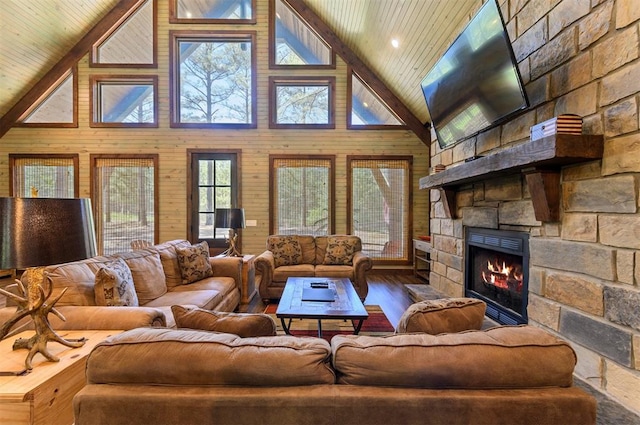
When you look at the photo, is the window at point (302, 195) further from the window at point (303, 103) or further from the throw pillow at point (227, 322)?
the throw pillow at point (227, 322)

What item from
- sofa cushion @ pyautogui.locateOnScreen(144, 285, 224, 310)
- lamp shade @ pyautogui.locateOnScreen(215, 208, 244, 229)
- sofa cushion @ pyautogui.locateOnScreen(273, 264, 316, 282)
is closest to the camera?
sofa cushion @ pyautogui.locateOnScreen(144, 285, 224, 310)

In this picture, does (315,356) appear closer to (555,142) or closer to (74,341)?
(74,341)

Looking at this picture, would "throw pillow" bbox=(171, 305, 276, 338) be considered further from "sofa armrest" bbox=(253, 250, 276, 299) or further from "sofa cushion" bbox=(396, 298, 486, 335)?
"sofa armrest" bbox=(253, 250, 276, 299)

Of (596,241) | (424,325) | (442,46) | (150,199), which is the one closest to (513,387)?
(424,325)

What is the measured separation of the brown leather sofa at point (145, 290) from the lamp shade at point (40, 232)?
0.57m

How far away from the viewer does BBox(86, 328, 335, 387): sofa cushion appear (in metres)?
0.96

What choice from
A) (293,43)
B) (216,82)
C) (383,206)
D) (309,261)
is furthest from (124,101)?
(383,206)

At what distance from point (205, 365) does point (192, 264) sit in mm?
2785

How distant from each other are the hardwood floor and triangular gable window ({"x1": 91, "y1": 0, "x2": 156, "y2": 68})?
4.98m

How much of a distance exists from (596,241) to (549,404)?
49.9 inches

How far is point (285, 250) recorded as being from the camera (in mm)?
4652

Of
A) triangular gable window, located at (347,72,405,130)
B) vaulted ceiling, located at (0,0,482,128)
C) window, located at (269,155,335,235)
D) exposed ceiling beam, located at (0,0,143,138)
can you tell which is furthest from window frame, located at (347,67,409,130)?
exposed ceiling beam, located at (0,0,143,138)

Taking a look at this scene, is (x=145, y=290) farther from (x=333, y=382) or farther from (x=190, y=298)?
(x=333, y=382)

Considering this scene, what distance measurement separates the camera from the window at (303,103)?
6.03 meters
